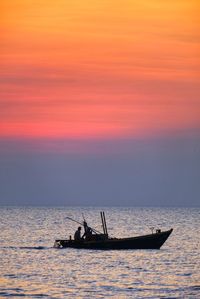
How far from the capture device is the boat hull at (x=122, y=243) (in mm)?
63375

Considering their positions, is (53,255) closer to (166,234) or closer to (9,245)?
(166,234)

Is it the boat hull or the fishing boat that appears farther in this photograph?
the boat hull

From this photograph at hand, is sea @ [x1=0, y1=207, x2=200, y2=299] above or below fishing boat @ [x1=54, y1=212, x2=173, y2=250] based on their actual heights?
below

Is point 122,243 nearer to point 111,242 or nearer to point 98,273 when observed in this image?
point 111,242

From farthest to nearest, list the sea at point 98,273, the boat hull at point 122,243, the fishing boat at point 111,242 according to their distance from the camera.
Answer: the boat hull at point 122,243 → the fishing boat at point 111,242 → the sea at point 98,273

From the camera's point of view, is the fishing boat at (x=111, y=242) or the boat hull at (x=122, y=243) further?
the boat hull at (x=122, y=243)

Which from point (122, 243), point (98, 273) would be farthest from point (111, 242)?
point (98, 273)

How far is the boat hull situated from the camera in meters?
63.4

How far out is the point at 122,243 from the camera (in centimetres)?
6397

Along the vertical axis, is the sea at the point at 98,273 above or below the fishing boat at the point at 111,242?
below

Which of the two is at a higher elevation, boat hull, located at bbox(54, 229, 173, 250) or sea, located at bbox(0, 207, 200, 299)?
boat hull, located at bbox(54, 229, 173, 250)

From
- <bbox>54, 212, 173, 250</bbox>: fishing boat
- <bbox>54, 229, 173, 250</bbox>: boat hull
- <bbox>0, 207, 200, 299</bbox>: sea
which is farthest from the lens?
<bbox>54, 229, 173, 250</bbox>: boat hull

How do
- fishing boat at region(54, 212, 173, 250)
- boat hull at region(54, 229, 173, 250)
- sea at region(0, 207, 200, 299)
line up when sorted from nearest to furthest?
sea at region(0, 207, 200, 299) → fishing boat at region(54, 212, 173, 250) → boat hull at region(54, 229, 173, 250)

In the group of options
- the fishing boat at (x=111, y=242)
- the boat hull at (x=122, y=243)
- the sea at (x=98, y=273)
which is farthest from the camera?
the boat hull at (x=122, y=243)
